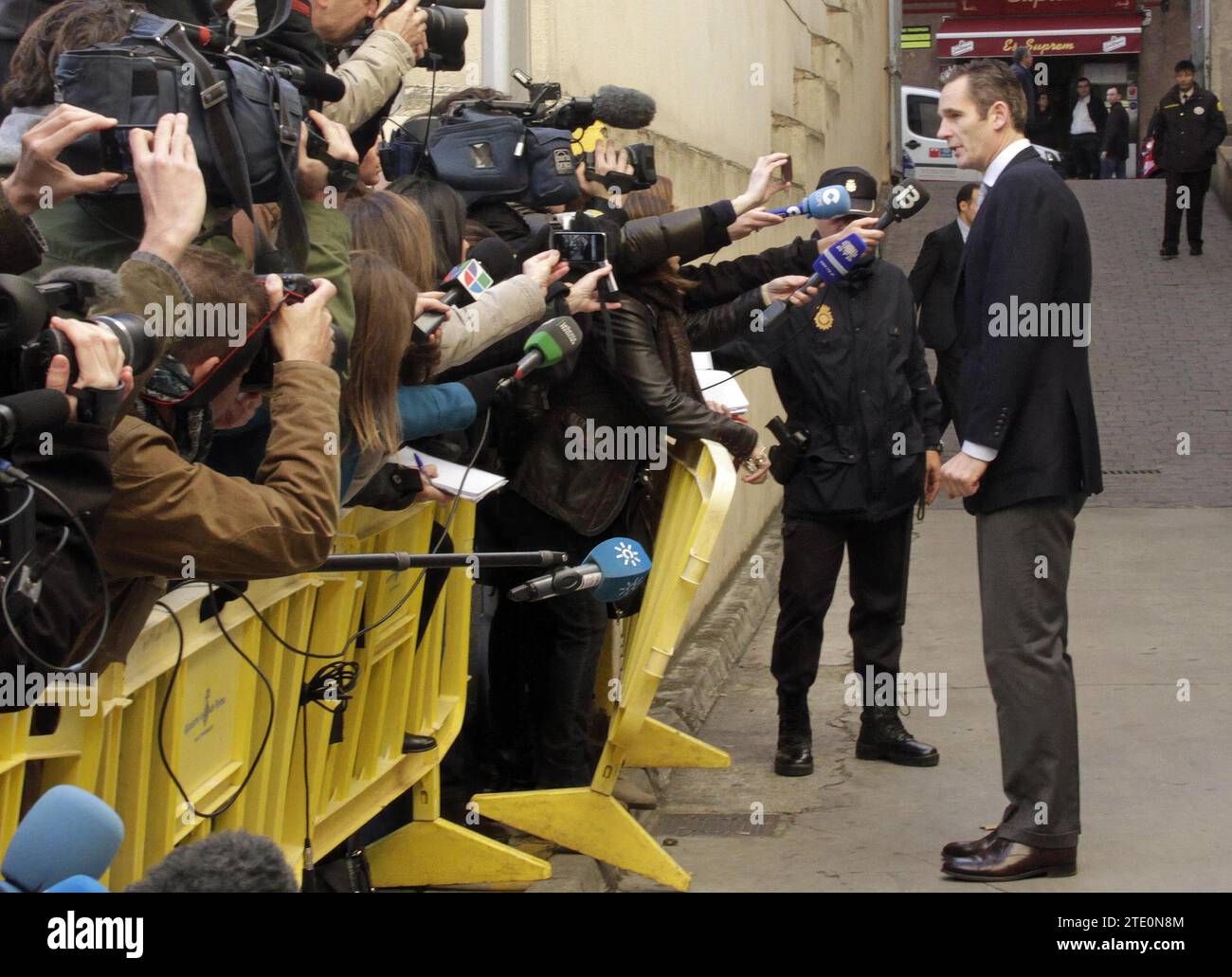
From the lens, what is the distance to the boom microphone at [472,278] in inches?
167

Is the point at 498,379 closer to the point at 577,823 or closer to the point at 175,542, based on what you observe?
the point at 577,823

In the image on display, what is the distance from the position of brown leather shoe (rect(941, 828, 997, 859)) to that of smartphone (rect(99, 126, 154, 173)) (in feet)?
10.2

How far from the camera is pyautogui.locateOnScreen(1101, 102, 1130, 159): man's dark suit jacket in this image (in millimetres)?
29094

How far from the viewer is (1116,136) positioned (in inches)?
1147

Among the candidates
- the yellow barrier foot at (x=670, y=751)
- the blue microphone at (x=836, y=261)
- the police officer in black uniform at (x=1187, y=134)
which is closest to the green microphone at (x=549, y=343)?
the blue microphone at (x=836, y=261)

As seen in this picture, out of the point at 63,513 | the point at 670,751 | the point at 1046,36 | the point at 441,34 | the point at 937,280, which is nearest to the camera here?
the point at 63,513

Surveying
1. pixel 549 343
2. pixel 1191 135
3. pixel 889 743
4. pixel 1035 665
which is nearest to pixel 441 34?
pixel 549 343

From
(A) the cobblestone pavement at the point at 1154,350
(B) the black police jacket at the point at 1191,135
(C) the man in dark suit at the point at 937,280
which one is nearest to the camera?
(C) the man in dark suit at the point at 937,280

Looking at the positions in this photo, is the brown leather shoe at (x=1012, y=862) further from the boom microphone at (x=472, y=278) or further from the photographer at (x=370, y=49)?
the photographer at (x=370, y=49)

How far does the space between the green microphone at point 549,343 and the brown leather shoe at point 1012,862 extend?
187 centimetres

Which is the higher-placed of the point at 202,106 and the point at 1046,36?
the point at 1046,36

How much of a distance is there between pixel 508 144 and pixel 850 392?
6.05 feet

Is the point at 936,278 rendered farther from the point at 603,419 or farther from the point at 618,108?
the point at 603,419

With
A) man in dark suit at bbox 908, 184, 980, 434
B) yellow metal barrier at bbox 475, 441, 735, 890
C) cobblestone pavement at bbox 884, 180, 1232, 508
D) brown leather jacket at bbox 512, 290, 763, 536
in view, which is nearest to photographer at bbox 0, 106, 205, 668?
yellow metal barrier at bbox 475, 441, 735, 890
